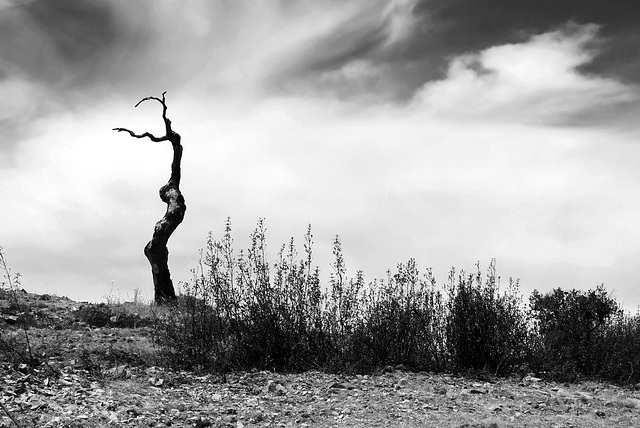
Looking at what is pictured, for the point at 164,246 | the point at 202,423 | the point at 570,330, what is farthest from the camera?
the point at 164,246

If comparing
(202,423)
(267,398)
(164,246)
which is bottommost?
(202,423)

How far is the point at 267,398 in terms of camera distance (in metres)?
7.85

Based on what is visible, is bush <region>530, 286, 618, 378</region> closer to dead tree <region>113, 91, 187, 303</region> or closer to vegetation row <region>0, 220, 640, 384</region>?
vegetation row <region>0, 220, 640, 384</region>

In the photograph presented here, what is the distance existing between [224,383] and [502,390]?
3808 mm

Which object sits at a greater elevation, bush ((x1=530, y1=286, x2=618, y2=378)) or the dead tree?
the dead tree

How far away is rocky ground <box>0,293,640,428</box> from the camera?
6.93 m

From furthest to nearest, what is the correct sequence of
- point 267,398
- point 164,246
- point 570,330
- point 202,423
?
point 164,246
point 570,330
point 267,398
point 202,423

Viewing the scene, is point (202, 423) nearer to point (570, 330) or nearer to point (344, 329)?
point (344, 329)

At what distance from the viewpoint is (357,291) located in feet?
33.7

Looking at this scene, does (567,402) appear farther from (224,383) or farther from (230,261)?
(230,261)

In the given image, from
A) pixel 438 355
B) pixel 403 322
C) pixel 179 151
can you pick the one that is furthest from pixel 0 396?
pixel 179 151

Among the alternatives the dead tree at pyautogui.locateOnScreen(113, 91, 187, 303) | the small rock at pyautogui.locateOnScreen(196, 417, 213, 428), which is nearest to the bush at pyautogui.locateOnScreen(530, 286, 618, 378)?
the small rock at pyautogui.locateOnScreen(196, 417, 213, 428)

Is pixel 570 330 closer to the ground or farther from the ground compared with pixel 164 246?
closer to the ground

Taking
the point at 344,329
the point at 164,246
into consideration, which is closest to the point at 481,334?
the point at 344,329
